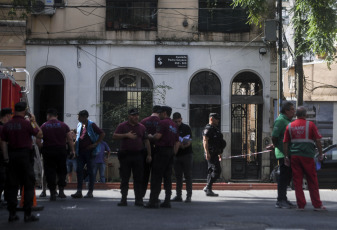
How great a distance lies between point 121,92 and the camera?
25.5 m

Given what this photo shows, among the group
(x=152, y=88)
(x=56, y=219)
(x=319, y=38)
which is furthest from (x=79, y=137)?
(x=152, y=88)

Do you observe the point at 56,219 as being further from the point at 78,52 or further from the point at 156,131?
the point at 78,52

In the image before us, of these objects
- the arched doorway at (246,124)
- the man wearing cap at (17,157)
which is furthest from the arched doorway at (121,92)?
the man wearing cap at (17,157)

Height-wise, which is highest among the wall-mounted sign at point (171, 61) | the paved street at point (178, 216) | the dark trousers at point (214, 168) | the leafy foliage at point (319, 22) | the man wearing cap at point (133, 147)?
the leafy foliage at point (319, 22)

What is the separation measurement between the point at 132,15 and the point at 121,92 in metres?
2.86

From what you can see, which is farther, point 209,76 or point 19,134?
point 209,76

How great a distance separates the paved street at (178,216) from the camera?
9.54 meters

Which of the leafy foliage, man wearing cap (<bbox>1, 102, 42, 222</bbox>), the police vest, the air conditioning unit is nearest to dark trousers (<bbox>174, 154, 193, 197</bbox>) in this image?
the police vest

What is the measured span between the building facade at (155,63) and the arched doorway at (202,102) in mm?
37

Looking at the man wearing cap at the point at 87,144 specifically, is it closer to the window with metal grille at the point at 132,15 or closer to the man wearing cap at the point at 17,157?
the man wearing cap at the point at 17,157

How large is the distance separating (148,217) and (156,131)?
90.0 inches

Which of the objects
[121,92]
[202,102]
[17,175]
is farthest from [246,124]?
[17,175]

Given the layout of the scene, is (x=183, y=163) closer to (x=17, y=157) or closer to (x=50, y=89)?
(x=17, y=157)

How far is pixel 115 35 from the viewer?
25.3 m
